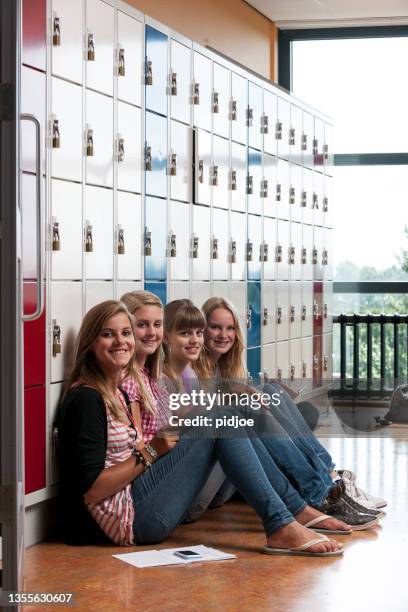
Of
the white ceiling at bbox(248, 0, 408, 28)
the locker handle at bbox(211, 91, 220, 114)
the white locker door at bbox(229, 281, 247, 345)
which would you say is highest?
the white ceiling at bbox(248, 0, 408, 28)

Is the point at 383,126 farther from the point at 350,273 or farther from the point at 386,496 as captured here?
the point at 386,496

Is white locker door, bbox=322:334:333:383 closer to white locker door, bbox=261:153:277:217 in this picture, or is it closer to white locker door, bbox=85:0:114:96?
white locker door, bbox=261:153:277:217

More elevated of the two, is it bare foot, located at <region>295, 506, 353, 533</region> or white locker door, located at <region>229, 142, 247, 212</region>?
white locker door, located at <region>229, 142, 247, 212</region>

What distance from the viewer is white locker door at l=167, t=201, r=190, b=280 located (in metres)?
4.79

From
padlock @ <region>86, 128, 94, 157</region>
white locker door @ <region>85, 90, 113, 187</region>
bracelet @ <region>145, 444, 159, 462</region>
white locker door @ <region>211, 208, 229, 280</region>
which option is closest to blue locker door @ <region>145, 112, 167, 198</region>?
white locker door @ <region>85, 90, 113, 187</region>

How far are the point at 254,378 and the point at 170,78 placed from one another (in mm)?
2058

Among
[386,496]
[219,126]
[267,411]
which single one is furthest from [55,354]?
[219,126]

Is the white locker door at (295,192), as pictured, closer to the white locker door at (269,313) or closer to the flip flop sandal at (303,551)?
the white locker door at (269,313)

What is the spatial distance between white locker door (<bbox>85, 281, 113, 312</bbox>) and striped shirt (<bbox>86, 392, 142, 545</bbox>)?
0.56m

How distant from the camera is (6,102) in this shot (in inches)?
90.0

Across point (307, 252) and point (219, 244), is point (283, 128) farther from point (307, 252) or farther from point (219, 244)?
point (219, 244)

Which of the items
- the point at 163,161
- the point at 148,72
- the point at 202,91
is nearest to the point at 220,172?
the point at 202,91

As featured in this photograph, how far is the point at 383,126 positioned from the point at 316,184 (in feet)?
3.35

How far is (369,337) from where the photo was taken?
26.0 feet
